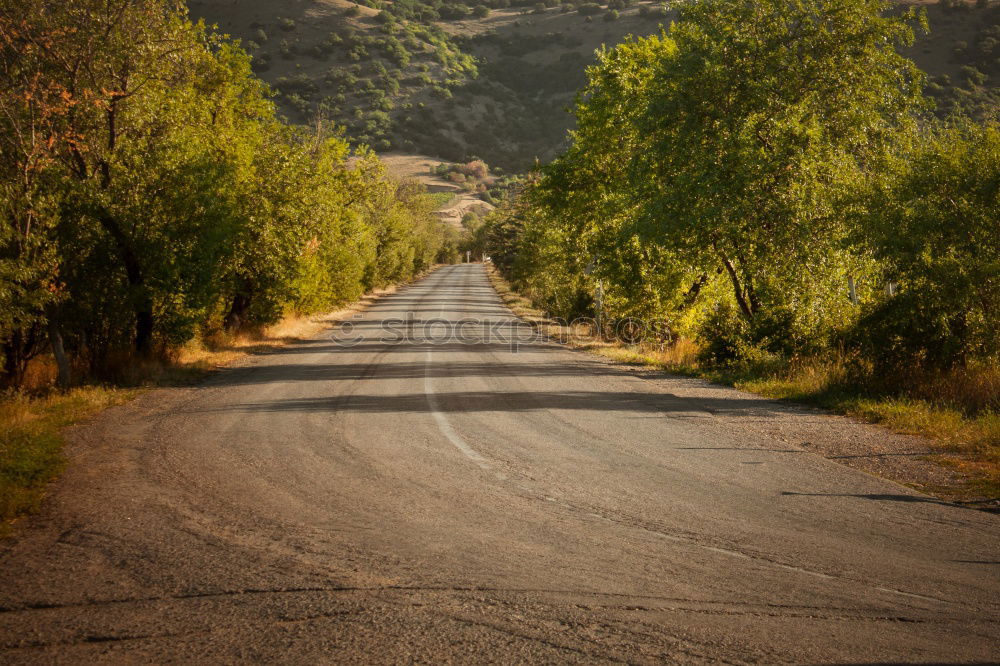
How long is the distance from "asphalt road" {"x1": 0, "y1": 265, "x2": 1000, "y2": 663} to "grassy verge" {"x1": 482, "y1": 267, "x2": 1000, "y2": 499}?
90 cm

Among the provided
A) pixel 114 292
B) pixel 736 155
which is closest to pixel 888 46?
pixel 736 155

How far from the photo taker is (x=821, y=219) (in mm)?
16562

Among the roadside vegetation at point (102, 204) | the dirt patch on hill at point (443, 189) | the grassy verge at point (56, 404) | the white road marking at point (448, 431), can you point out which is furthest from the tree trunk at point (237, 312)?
the dirt patch on hill at point (443, 189)

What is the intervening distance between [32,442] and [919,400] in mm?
12826

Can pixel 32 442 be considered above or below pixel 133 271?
below

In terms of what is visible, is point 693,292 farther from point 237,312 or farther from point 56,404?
point 56,404

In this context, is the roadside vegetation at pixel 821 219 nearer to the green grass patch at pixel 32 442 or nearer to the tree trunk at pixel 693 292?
the tree trunk at pixel 693 292

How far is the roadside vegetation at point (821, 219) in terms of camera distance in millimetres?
12188

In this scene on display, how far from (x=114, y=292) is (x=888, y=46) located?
1872 centimetres

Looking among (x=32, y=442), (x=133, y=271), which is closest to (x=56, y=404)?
(x=133, y=271)

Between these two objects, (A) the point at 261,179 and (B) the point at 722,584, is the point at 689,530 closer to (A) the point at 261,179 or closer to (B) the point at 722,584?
(B) the point at 722,584

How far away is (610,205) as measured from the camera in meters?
24.2

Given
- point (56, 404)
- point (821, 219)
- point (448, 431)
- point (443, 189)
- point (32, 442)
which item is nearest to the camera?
point (32, 442)

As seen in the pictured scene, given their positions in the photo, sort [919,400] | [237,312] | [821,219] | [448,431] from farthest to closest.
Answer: [237,312] → [821,219] → [919,400] → [448,431]
